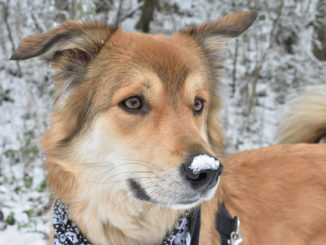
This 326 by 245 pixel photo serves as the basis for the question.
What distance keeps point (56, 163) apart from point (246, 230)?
1.19m

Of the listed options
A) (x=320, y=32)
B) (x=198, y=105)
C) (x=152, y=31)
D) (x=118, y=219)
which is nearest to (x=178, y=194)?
(x=118, y=219)

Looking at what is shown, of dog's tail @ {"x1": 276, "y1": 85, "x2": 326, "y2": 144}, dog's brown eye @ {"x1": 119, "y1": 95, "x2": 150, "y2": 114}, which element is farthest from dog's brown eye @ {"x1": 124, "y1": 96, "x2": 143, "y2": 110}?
dog's tail @ {"x1": 276, "y1": 85, "x2": 326, "y2": 144}

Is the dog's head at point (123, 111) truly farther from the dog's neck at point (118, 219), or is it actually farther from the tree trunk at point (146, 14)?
the tree trunk at point (146, 14)

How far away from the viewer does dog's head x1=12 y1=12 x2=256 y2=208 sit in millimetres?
1692

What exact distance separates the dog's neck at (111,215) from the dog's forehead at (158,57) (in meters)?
0.66

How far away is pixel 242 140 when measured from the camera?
559cm

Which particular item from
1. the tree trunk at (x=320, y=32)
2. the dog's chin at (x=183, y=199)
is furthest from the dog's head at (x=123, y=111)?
the tree trunk at (x=320, y=32)

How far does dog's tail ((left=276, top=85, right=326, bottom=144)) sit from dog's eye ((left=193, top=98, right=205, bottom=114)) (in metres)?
1.31

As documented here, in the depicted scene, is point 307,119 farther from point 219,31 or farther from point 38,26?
point 38,26

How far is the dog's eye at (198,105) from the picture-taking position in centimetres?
204

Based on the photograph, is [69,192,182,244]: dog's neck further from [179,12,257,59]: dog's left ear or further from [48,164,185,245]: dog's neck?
[179,12,257,59]: dog's left ear

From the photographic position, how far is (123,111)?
6.09ft

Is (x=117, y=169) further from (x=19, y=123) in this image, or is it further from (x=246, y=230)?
(x=19, y=123)

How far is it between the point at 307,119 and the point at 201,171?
1785 millimetres
